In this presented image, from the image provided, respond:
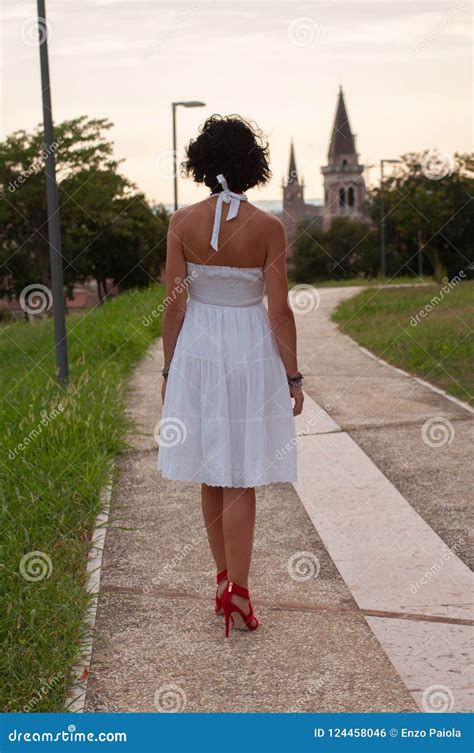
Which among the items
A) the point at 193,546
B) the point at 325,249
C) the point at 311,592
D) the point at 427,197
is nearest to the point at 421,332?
the point at 193,546

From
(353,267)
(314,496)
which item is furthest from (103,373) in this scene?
(353,267)

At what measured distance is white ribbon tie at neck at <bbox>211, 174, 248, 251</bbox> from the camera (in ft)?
13.0

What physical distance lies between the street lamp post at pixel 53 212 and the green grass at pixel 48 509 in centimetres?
30

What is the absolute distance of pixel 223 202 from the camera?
4.03 metres

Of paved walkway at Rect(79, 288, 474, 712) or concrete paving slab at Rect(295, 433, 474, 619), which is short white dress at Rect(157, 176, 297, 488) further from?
concrete paving slab at Rect(295, 433, 474, 619)

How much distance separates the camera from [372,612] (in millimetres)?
4441

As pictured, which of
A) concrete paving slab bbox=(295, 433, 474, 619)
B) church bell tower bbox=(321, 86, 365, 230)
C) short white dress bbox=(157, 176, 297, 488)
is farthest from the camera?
church bell tower bbox=(321, 86, 365, 230)

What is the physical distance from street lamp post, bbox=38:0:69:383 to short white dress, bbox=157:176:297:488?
245 inches

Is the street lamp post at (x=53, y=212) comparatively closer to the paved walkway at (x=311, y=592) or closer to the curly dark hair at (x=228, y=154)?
the paved walkway at (x=311, y=592)

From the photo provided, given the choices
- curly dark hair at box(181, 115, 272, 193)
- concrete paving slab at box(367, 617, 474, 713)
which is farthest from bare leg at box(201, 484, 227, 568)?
curly dark hair at box(181, 115, 272, 193)

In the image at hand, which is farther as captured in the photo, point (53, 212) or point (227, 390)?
point (53, 212)

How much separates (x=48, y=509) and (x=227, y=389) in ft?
6.36

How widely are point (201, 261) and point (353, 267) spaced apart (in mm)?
76605

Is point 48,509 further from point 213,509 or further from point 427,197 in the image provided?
point 427,197
